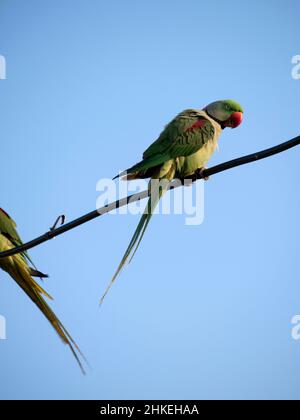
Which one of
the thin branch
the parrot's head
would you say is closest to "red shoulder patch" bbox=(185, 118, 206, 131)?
the parrot's head

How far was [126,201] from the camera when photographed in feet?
9.25

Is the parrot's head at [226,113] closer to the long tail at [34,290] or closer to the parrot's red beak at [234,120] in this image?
the parrot's red beak at [234,120]

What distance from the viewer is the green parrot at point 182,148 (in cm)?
449

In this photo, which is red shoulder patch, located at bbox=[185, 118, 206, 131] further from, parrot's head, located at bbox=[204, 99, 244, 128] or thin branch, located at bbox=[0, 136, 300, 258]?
thin branch, located at bbox=[0, 136, 300, 258]

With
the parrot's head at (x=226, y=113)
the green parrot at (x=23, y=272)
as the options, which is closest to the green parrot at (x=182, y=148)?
the parrot's head at (x=226, y=113)

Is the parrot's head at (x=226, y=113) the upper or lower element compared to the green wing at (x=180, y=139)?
upper

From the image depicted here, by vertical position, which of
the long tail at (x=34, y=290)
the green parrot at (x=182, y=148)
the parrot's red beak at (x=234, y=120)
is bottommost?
the long tail at (x=34, y=290)

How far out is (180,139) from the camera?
4.77 metres

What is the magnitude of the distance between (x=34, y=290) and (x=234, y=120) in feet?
9.37

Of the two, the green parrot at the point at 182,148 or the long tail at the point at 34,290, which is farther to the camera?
the green parrot at the point at 182,148

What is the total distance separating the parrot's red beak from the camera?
211 inches

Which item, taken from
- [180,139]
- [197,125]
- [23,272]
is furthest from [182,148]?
[23,272]

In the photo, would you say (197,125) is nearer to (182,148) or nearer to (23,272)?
(182,148)
